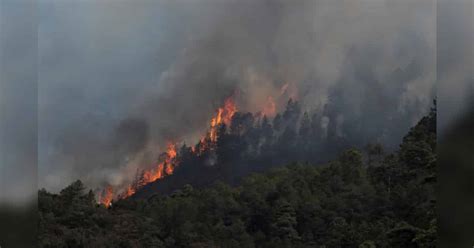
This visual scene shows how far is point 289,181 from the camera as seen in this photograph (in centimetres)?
462

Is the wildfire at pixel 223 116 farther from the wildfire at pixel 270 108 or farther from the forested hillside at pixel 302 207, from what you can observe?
the forested hillside at pixel 302 207

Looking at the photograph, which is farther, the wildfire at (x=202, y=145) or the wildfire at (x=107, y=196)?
the wildfire at (x=107, y=196)

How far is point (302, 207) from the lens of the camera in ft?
15.3

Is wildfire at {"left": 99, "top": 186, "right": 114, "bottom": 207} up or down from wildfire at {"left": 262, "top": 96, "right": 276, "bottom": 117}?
down

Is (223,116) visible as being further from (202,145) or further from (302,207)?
(302,207)

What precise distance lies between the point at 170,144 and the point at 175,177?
0.88 ft

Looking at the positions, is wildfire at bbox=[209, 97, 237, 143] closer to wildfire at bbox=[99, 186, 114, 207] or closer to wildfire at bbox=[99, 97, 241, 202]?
wildfire at bbox=[99, 97, 241, 202]

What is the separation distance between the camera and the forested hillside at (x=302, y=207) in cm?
460

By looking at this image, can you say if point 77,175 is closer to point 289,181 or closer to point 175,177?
point 175,177

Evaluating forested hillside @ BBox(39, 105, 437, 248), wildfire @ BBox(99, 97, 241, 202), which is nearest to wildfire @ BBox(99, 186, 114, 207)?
forested hillside @ BBox(39, 105, 437, 248)

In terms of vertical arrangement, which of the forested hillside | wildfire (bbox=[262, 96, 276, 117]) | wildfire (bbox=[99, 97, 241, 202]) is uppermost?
wildfire (bbox=[262, 96, 276, 117])

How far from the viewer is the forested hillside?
460 cm

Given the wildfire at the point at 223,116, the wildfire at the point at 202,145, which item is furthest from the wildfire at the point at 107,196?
the wildfire at the point at 223,116

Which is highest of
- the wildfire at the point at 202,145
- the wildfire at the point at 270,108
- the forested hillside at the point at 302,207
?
the wildfire at the point at 270,108
